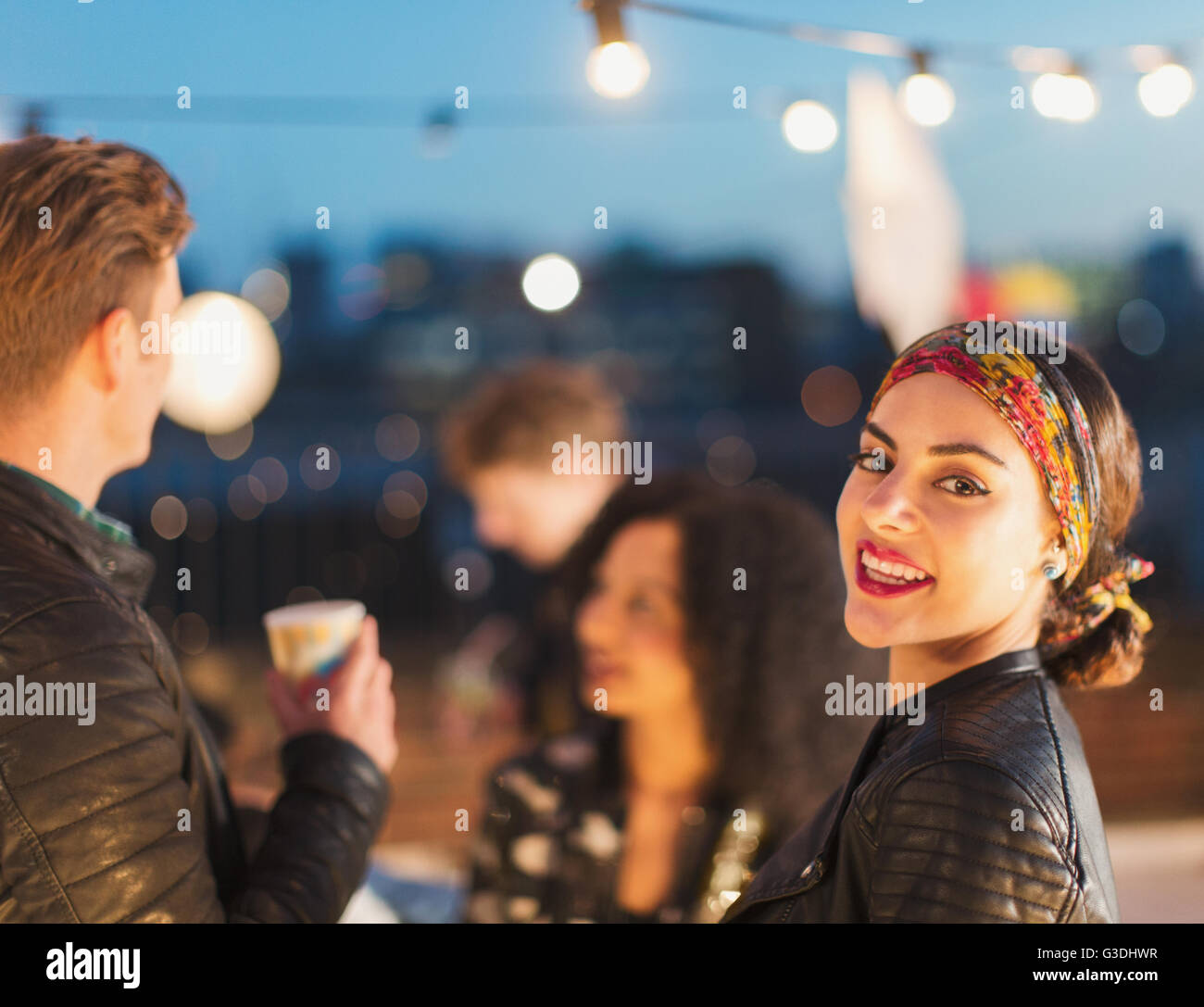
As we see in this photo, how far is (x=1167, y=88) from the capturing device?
2516 mm

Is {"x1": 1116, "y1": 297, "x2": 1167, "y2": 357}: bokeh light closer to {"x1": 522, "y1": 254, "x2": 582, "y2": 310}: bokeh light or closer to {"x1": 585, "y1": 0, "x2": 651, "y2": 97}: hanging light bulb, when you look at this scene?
{"x1": 522, "y1": 254, "x2": 582, "y2": 310}: bokeh light

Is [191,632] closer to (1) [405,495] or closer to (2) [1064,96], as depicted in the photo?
(1) [405,495]

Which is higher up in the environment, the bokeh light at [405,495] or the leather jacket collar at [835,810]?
the bokeh light at [405,495]

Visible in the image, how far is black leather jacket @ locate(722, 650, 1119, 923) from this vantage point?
1.00 metres

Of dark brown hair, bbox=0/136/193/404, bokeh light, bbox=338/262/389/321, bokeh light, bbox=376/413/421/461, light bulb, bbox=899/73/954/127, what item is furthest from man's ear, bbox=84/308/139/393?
bokeh light, bbox=338/262/389/321

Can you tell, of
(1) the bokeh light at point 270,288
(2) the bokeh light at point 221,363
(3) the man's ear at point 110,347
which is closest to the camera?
(3) the man's ear at point 110,347

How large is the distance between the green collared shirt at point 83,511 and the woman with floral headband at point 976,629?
969mm

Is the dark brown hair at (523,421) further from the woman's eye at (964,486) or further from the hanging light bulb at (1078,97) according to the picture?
the woman's eye at (964,486)

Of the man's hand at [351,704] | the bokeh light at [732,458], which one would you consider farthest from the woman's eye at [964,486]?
the bokeh light at [732,458]

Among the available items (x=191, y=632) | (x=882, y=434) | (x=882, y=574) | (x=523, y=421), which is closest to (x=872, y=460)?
(x=882, y=434)

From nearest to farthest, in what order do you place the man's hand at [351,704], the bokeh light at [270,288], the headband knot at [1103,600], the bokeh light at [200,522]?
the headband knot at [1103,600] < the man's hand at [351,704] < the bokeh light at [200,522] < the bokeh light at [270,288]

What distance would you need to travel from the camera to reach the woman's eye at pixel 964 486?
3.73 ft
